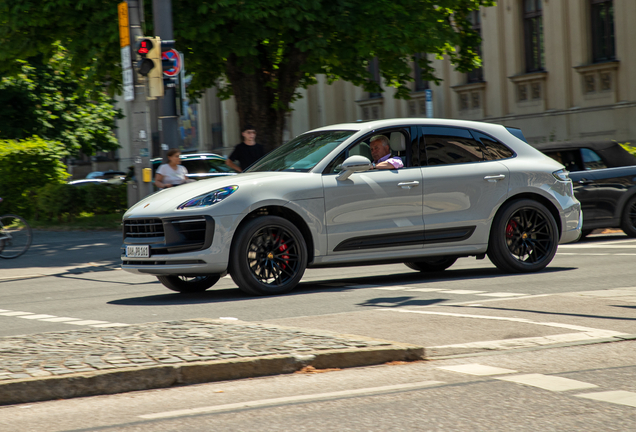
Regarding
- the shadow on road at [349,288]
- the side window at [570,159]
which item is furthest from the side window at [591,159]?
the shadow on road at [349,288]

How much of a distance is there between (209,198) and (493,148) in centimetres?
333

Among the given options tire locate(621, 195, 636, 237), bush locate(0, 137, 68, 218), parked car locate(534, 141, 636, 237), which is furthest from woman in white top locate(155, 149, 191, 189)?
bush locate(0, 137, 68, 218)

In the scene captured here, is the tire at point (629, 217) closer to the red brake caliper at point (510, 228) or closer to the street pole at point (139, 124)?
the red brake caliper at point (510, 228)

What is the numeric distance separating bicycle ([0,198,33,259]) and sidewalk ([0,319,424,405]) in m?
9.53

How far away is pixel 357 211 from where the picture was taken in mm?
9328

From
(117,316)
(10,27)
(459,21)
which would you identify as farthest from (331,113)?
(117,316)

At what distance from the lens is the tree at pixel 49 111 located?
29.8 meters

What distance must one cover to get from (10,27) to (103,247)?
17.2ft

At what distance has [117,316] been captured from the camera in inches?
319

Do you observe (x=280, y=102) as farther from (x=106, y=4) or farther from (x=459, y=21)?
(x=459, y=21)

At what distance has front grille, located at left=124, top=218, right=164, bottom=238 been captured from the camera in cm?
887

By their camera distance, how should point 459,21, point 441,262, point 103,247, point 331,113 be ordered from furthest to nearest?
1. point 331,113
2. point 459,21
3. point 103,247
4. point 441,262

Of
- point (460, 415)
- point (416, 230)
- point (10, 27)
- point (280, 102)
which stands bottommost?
point (460, 415)

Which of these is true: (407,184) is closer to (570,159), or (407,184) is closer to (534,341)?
(534,341)
